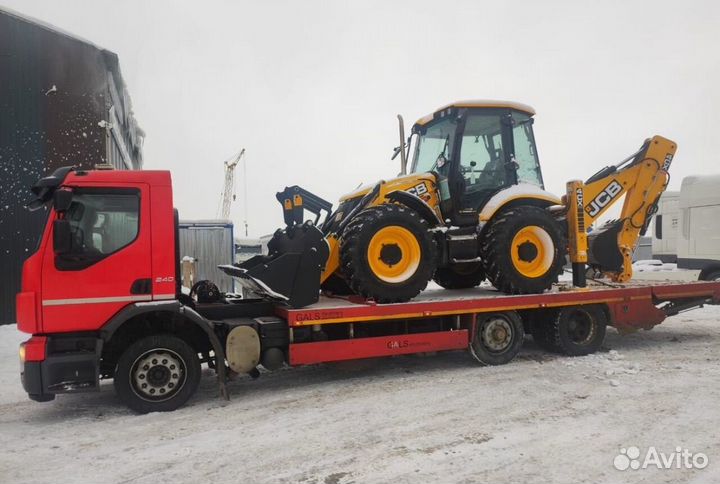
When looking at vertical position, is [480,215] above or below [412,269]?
above

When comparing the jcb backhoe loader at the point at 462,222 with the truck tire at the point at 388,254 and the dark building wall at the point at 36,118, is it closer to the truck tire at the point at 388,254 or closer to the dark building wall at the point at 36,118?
the truck tire at the point at 388,254

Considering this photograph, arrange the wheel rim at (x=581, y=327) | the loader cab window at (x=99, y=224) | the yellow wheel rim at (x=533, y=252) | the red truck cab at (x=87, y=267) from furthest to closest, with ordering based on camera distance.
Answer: the wheel rim at (x=581, y=327), the yellow wheel rim at (x=533, y=252), the loader cab window at (x=99, y=224), the red truck cab at (x=87, y=267)

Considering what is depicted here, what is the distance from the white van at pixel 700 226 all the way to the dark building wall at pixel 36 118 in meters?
14.9

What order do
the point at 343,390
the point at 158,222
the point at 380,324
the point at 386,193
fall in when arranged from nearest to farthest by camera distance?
the point at 158,222
the point at 343,390
the point at 380,324
the point at 386,193

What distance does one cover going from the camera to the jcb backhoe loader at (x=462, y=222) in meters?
6.46

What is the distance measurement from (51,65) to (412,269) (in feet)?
37.8

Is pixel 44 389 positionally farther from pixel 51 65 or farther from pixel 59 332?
pixel 51 65

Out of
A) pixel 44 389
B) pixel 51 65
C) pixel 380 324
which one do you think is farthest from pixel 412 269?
pixel 51 65

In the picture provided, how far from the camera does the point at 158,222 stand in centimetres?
549

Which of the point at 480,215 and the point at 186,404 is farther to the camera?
the point at 480,215

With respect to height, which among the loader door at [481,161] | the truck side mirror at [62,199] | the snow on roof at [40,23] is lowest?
the truck side mirror at [62,199]

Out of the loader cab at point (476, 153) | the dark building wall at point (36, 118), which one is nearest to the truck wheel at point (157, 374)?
the loader cab at point (476, 153)

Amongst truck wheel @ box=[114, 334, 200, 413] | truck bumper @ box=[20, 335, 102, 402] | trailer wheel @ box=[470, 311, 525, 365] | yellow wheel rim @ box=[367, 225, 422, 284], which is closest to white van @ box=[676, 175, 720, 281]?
trailer wheel @ box=[470, 311, 525, 365]

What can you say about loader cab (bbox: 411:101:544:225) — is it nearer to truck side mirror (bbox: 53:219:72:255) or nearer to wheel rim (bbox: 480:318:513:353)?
wheel rim (bbox: 480:318:513:353)
